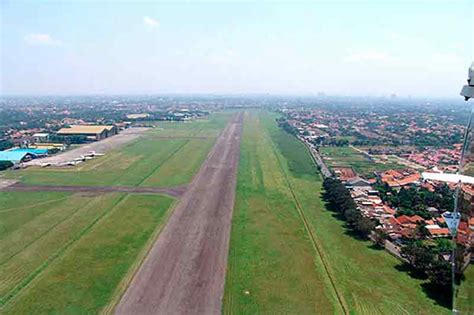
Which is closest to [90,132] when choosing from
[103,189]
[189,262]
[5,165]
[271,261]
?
[5,165]

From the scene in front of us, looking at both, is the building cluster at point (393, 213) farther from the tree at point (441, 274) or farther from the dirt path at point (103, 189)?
the dirt path at point (103, 189)

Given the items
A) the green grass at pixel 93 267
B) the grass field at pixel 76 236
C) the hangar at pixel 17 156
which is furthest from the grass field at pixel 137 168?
the green grass at pixel 93 267

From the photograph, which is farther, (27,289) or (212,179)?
(212,179)

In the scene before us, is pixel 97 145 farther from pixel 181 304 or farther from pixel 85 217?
pixel 181 304

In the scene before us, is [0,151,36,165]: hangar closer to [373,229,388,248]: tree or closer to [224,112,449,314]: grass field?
[224,112,449,314]: grass field

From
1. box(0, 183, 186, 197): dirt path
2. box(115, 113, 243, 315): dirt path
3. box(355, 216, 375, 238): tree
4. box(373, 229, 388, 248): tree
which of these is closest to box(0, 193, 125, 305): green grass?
box(0, 183, 186, 197): dirt path

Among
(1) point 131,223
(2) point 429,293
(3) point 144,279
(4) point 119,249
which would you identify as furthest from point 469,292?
(1) point 131,223

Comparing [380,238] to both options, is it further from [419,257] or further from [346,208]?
[346,208]
